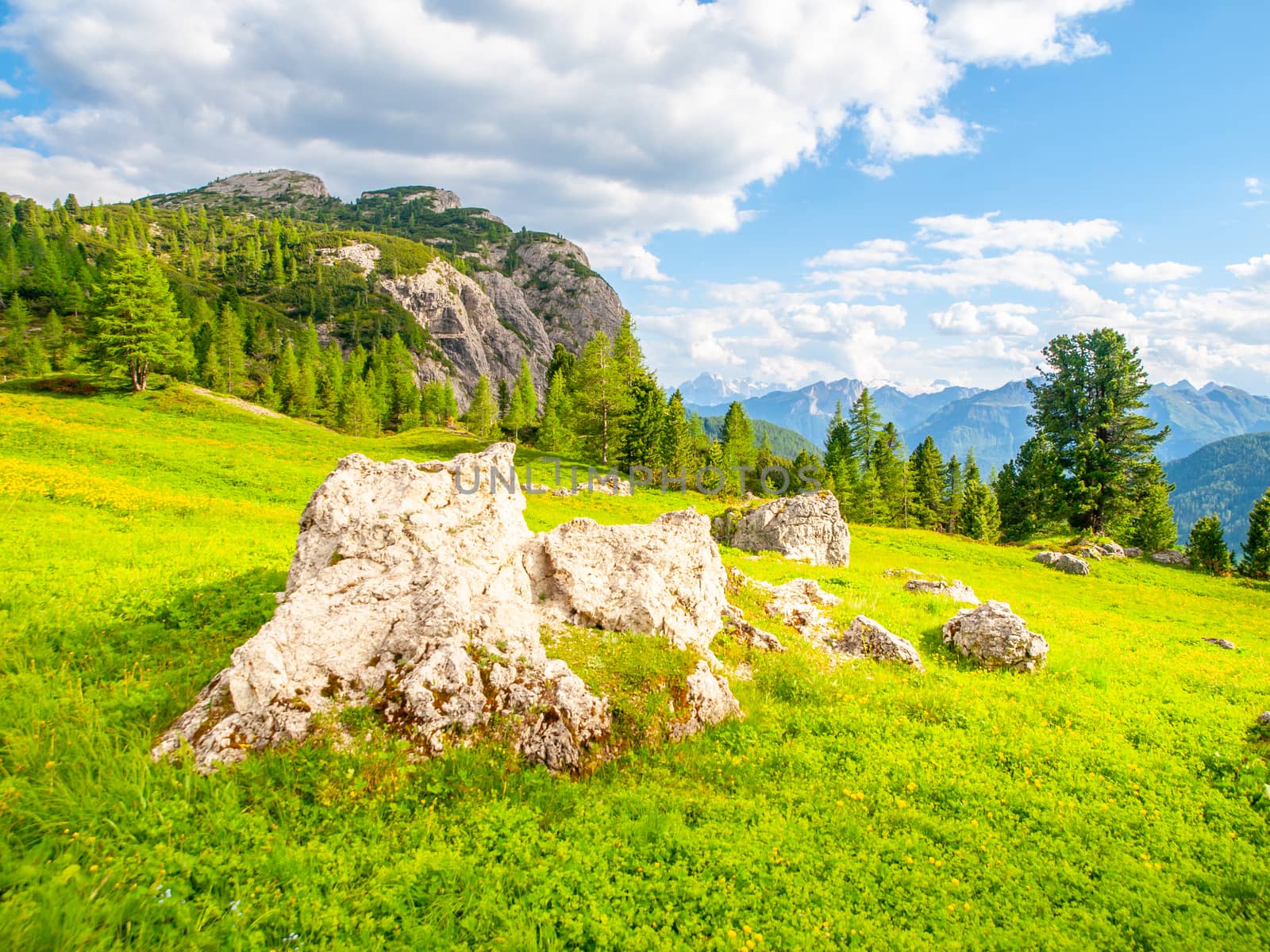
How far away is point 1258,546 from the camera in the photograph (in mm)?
44438

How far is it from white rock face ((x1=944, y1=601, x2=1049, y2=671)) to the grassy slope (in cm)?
56

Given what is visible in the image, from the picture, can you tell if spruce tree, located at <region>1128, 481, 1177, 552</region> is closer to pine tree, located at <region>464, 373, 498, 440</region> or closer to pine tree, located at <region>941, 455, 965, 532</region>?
pine tree, located at <region>941, 455, 965, 532</region>

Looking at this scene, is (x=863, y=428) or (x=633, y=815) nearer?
(x=633, y=815)

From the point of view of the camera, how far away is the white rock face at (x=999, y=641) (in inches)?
544

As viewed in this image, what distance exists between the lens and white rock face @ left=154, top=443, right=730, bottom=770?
24.0 feet

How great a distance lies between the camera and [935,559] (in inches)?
1485

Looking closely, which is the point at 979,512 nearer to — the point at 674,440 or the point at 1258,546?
the point at 1258,546

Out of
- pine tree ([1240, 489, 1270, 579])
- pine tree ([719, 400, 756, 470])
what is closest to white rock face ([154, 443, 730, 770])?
pine tree ([1240, 489, 1270, 579])

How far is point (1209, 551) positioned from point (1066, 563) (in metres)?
15.7

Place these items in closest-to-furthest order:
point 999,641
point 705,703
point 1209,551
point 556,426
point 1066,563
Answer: point 705,703
point 999,641
point 1066,563
point 1209,551
point 556,426

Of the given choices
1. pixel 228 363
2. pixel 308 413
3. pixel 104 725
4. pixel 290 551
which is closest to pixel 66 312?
pixel 228 363

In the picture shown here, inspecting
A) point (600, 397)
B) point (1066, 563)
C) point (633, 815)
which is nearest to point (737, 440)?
point (600, 397)

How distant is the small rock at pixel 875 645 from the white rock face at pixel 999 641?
1.61m

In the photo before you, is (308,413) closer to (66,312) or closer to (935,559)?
(66,312)
